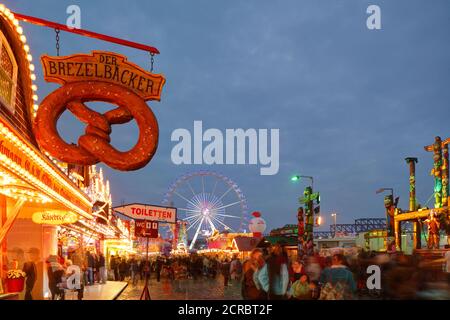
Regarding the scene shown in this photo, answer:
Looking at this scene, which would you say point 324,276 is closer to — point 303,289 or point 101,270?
point 303,289

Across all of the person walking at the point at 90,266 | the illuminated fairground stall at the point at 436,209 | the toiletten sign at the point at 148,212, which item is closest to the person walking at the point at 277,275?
the toiletten sign at the point at 148,212

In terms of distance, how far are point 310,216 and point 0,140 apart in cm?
2986

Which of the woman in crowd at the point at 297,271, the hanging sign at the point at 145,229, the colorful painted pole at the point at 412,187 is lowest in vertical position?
the woman in crowd at the point at 297,271

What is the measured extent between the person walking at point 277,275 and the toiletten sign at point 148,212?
2.69 metres

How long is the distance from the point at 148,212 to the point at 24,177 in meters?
3.20

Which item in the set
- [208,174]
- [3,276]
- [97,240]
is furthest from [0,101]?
[208,174]

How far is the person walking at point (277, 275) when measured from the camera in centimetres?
1061

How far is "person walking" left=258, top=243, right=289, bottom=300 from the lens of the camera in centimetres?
1061

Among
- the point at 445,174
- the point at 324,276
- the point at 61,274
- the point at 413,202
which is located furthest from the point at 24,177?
the point at 413,202

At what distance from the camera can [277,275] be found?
10734 millimetres

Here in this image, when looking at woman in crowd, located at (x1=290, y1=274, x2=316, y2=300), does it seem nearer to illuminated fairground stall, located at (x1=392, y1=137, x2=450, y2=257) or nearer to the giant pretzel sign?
the giant pretzel sign

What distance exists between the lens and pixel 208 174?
165 feet

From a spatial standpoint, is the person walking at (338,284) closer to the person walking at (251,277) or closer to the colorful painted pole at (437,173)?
A: the person walking at (251,277)
